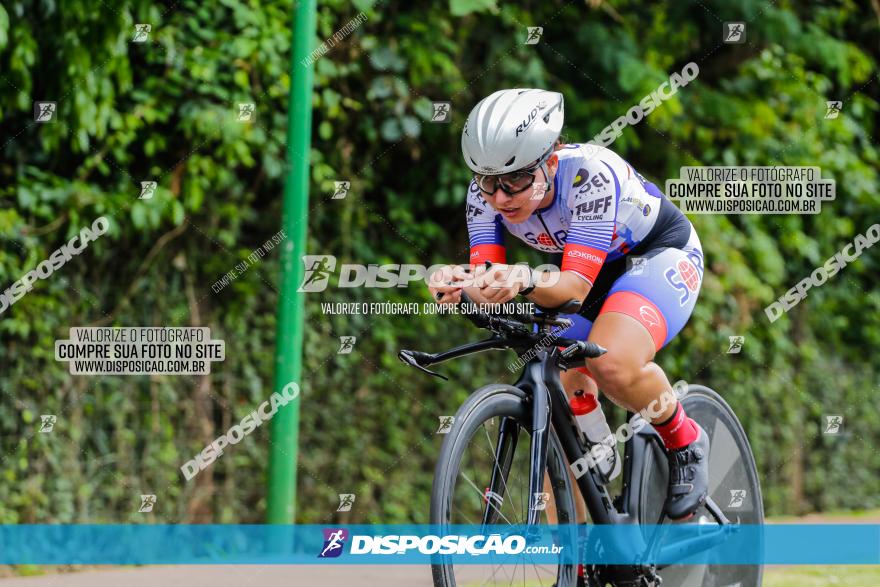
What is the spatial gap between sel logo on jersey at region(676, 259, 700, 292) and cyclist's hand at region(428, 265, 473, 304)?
3.60 feet

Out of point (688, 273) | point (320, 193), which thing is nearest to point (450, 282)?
point (688, 273)

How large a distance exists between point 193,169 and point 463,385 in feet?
8.42

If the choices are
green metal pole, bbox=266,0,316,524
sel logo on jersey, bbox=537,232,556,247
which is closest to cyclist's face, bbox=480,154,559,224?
sel logo on jersey, bbox=537,232,556,247

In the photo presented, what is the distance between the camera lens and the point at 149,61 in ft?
22.8

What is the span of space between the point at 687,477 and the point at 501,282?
1328 millimetres

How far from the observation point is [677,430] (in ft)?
14.1

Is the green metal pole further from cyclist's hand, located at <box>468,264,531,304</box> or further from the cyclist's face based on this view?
cyclist's hand, located at <box>468,264,531,304</box>

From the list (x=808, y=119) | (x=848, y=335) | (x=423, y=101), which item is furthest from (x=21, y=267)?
(x=848, y=335)

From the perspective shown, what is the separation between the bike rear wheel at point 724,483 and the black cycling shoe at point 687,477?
10.9 inches

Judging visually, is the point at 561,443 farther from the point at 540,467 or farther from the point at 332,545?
the point at 332,545

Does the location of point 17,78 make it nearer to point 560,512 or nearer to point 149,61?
point 149,61

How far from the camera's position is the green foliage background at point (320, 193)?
6637 millimetres

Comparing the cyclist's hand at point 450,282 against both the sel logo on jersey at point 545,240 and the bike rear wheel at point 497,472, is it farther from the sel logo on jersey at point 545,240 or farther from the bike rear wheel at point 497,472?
the sel logo on jersey at point 545,240

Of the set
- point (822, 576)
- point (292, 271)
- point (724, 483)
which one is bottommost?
point (822, 576)
